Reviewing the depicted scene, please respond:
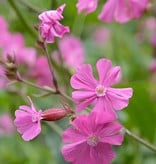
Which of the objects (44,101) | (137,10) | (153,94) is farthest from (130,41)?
(137,10)

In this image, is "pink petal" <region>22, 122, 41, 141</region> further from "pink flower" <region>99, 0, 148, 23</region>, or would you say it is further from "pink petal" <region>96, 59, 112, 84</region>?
"pink flower" <region>99, 0, 148, 23</region>

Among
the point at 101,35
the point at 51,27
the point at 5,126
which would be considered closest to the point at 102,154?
the point at 51,27

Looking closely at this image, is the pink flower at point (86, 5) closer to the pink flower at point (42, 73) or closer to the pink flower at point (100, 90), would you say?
the pink flower at point (100, 90)

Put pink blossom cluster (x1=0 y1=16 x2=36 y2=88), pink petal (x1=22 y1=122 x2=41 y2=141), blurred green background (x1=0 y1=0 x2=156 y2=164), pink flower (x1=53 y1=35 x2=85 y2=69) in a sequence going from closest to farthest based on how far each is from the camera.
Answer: pink petal (x1=22 y1=122 x2=41 y2=141) → blurred green background (x1=0 y1=0 x2=156 y2=164) → pink blossom cluster (x1=0 y1=16 x2=36 y2=88) → pink flower (x1=53 y1=35 x2=85 y2=69)

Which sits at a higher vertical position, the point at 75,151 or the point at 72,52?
the point at 75,151

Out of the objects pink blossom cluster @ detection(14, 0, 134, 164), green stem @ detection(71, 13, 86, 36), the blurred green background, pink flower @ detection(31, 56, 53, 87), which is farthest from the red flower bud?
green stem @ detection(71, 13, 86, 36)

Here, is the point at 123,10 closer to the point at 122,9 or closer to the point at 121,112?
the point at 122,9
